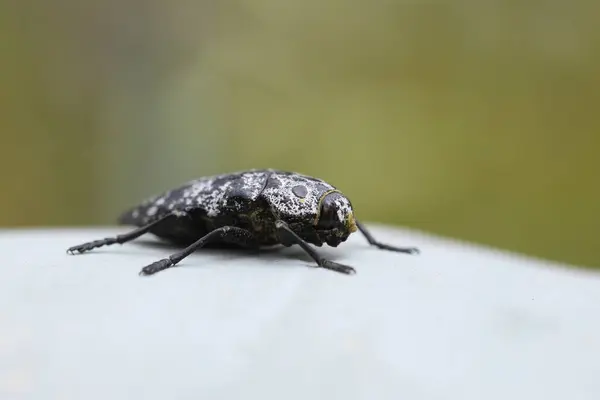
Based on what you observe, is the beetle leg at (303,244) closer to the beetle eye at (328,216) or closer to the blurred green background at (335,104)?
the beetle eye at (328,216)

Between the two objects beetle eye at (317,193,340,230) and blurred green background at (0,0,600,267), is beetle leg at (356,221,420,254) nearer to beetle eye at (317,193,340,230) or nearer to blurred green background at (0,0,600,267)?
beetle eye at (317,193,340,230)

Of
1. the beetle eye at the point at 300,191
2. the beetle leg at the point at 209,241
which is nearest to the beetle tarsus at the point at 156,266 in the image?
the beetle leg at the point at 209,241

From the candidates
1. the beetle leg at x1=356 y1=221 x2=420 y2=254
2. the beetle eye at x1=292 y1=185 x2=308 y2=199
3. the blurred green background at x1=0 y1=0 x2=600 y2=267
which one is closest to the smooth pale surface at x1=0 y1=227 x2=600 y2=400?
the beetle eye at x1=292 y1=185 x2=308 y2=199

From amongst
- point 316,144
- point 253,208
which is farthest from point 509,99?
point 253,208

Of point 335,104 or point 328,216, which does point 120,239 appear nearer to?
point 328,216

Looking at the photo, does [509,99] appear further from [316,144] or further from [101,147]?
[101,147]

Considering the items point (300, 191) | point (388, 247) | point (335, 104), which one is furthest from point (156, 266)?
point (335, 104)

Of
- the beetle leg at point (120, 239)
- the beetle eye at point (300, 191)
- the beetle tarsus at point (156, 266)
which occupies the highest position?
the beetle eye at point (300, 191)
